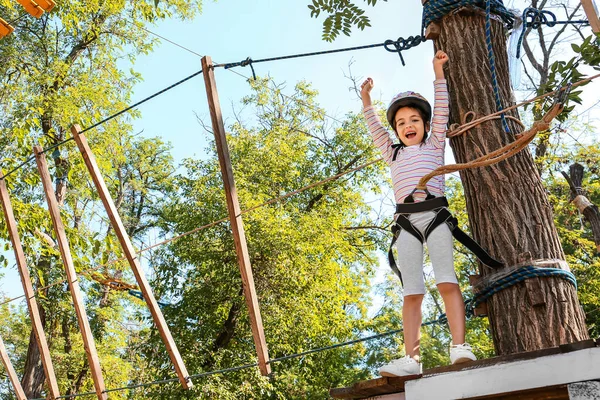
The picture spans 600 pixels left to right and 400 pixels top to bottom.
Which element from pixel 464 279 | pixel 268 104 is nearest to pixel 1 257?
pixel 268 104

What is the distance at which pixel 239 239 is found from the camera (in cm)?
410

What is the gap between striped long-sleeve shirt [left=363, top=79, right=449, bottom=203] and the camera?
289 centimetres

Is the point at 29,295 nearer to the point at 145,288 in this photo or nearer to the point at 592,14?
the point at 145,288

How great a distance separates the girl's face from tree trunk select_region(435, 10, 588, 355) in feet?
0.51

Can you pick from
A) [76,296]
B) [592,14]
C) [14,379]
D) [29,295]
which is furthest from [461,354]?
[14,379]

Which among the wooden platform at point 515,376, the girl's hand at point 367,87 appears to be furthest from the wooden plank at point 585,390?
the girl's hand at point 367,87

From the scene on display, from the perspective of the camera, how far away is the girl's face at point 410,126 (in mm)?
3012

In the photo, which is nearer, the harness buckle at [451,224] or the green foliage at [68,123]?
the harness buckle at [451,224]

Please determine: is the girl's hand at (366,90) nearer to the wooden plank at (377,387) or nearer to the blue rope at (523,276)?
the blue rope at (523,276)

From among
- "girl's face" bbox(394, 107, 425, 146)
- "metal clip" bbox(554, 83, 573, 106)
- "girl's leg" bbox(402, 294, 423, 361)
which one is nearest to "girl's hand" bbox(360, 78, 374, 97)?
"girl's face" bbox(394, 107, 425, 146)

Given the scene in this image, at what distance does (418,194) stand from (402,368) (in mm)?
815

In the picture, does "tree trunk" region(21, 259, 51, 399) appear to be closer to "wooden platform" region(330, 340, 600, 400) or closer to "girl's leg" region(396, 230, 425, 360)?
"girl's leg" region(396, 230, 425, 360)

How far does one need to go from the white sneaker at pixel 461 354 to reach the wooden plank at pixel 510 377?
0.23 meters

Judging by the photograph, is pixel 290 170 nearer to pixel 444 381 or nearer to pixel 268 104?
pixel 268 104
